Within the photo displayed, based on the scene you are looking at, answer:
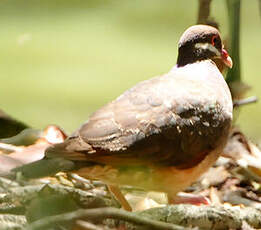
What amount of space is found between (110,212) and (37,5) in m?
6.03

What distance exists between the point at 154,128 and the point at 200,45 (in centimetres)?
72

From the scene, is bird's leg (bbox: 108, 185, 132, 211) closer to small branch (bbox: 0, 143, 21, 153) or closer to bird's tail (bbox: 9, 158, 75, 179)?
bird's tail (bbox: 9, 158, 75, 179)

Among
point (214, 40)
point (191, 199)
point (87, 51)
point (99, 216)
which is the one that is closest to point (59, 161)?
point (99, 216)

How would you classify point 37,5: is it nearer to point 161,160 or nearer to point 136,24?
point 136,24

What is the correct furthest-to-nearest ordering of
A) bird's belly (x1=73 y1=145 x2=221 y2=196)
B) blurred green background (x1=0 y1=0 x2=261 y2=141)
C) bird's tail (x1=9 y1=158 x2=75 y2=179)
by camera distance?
blurred green background (x1=0 y1=0 x2=261 y2=141), bird's belly (x1=73 y1=145 x2=221 y2=196), bird's tail (x1=9 y1=158 x2=75 y2=179)

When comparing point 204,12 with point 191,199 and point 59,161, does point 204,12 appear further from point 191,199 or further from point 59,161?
point 59,161

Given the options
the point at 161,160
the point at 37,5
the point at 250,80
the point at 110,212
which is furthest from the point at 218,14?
the point at 110,212

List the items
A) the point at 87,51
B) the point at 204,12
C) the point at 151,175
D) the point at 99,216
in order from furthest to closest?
the point at 87,51 → the point at 204,12 → the point at 151,175 → the point at 99,216

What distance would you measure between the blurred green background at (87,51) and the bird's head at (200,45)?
1.78 meters

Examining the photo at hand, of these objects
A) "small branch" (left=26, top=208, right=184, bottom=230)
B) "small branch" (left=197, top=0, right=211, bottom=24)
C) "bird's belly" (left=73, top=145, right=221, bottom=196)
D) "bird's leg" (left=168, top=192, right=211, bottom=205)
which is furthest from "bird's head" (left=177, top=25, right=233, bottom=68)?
"small branch" (left=26, top=208, right=184, bottom=230)

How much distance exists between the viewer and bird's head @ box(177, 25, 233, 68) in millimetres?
4172

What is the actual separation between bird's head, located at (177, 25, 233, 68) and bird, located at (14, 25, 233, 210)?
195 mm

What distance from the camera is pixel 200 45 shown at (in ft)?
13.8

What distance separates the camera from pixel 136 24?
8102mm
